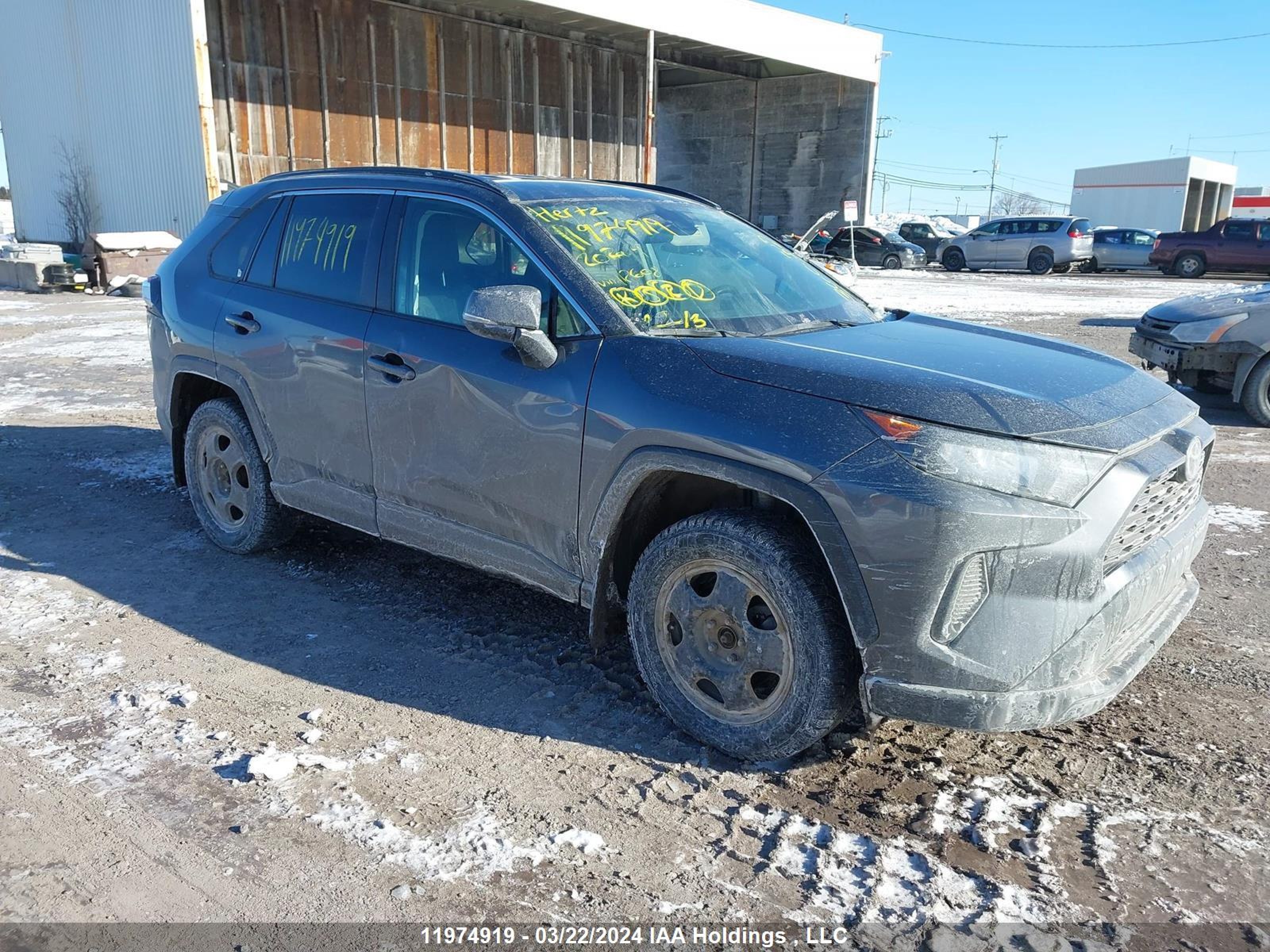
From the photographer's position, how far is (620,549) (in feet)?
11.6

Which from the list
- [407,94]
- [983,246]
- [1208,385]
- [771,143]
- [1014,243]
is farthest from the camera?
[771,143]

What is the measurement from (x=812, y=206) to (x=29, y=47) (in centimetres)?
2579

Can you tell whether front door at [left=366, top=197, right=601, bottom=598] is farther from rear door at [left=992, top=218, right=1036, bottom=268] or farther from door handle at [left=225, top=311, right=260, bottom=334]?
rear door at [left=992, top=218, right=1036, bottom=268]

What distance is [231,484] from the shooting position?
516 cm

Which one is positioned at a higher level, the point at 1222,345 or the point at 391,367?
the point at 391,367

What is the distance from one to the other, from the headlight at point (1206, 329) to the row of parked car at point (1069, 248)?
20.2m

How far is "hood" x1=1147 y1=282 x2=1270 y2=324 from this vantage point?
841cm

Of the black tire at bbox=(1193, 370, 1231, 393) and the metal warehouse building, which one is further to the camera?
the metal warehouse building

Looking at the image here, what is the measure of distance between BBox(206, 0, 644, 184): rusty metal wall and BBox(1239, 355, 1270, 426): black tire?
18.0 m

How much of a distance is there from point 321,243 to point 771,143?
37.3 meters

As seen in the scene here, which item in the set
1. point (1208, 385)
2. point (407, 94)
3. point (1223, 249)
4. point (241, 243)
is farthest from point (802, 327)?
point (1223, 249)

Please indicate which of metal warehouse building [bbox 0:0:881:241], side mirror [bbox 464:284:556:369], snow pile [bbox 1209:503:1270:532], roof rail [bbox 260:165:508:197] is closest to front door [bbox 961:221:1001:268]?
metal warehouse building [bbox 0:0:881:241]

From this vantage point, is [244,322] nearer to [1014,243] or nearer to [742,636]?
[742,636]

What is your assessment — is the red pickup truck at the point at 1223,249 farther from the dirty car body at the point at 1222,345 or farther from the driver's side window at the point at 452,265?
the driver's side window at the point at 452,265
